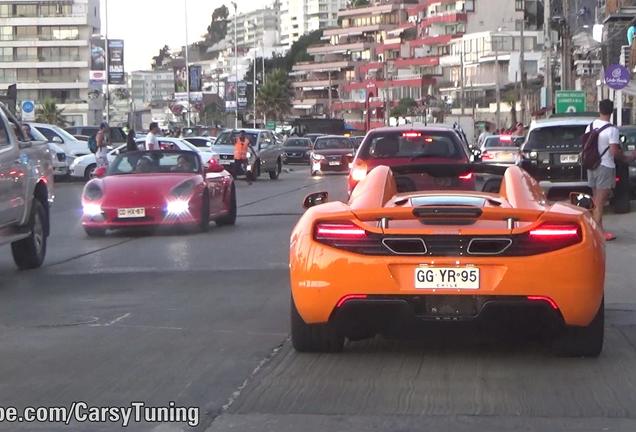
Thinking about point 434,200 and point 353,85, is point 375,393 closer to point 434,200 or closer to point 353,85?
point 434,200

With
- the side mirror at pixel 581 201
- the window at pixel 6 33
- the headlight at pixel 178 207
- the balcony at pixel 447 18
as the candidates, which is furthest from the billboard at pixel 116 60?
the balcony at pixel 447 18

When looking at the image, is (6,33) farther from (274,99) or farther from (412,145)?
(412,145)

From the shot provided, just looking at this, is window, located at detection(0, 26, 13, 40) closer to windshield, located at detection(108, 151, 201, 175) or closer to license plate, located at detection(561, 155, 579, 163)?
license plate, located at detection(561, 155, 579, 163)

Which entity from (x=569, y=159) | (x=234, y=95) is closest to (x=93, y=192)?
(x=569, y=159)

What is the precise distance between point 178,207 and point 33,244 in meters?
4.10

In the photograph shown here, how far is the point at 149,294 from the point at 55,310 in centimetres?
116

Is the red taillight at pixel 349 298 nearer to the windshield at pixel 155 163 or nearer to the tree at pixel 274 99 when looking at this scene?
the windshield at pixel 155 163

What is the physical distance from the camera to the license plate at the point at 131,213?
17.1m

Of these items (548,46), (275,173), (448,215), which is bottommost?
(275,173)

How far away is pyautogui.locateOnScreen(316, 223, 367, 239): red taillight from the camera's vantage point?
24.2ft

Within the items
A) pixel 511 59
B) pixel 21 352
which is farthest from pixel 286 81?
pixel 21 352

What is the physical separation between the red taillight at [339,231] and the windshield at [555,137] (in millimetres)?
14319

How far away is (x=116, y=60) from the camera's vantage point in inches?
2763

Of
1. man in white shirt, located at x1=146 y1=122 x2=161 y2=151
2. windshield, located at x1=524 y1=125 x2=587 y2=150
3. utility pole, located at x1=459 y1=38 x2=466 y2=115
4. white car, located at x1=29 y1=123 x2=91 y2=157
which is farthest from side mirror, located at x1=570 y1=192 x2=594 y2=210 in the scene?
utility pole, located at x1=459 y1=38 x2=466 y2=115
